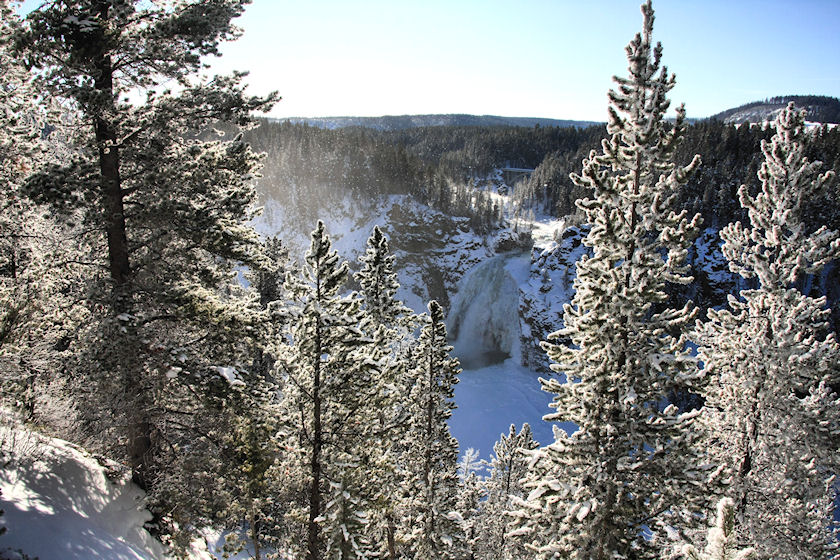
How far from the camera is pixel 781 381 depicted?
11008mm

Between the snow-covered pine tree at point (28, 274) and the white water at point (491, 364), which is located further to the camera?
the white water at point (491, 364)

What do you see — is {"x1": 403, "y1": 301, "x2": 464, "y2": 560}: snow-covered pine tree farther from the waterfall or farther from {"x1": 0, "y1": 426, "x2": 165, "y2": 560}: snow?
the waterfall

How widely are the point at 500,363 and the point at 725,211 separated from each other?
45936 millimetres

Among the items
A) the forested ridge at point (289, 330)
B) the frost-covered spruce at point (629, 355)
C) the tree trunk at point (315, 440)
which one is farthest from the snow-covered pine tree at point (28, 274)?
the frost-covered spruce at point (629, 355)

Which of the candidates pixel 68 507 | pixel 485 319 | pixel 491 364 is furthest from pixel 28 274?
pixel 485 319

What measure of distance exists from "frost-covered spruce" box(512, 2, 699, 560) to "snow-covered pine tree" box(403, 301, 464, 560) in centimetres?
866

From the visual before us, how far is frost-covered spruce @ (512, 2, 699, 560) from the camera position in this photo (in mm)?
8195

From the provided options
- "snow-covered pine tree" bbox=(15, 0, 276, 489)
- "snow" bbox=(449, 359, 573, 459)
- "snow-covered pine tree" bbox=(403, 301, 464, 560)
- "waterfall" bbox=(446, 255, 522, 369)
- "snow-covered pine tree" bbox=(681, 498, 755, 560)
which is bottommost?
"snow" bbox=(449, 359, 573, 459)

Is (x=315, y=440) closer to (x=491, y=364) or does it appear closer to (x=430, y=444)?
(x=430, y=444)

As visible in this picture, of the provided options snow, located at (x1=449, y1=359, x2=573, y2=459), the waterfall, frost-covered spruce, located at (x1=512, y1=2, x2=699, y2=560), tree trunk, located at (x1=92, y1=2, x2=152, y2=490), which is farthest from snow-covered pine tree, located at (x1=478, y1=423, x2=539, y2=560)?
the waterfall

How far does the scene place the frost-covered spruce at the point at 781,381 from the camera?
1055 cm

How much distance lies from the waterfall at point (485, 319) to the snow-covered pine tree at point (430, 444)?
5206 cm

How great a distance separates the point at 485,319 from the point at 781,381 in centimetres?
6662

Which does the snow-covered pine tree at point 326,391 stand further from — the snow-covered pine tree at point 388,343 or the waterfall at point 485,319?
the waterfall at point 485,319
